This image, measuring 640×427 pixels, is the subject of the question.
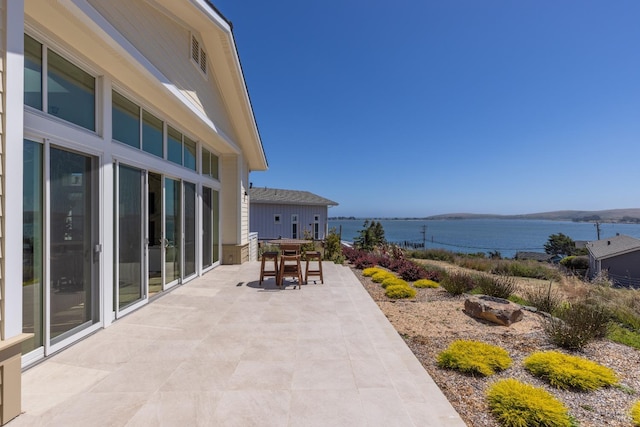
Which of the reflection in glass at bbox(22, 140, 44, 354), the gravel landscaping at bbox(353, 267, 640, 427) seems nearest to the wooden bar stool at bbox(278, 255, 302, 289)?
the gravel landscaping at bbox(353, 267, 640, 427)

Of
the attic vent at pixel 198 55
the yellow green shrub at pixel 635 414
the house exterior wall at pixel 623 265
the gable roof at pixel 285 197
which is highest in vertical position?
the attic vent at pixel 198 55

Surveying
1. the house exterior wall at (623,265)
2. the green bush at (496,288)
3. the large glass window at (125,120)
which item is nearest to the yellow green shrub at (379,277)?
the green bush at (496,288)

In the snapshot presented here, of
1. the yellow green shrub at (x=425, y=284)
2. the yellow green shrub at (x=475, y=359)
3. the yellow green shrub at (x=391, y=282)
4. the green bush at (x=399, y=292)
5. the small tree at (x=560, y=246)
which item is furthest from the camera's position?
the small tree at (x=560, y=246)

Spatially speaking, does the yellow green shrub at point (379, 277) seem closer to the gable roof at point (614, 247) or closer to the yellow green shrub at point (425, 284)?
the yellow green shrub at point (425, 284)

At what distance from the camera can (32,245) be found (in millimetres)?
2988

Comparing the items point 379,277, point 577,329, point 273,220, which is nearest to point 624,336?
point 577,329

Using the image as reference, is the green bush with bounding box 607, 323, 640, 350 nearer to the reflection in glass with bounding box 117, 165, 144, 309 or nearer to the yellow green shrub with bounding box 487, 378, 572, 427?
the yellow green shrub with bounding box 487, 378, 572, 427

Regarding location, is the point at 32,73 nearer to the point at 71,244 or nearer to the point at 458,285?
the point at 71,244

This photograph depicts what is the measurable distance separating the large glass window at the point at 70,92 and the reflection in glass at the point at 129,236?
89 cm

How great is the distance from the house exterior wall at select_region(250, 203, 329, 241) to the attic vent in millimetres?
13722

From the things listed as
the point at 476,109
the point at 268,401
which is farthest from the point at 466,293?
the point at 476,109

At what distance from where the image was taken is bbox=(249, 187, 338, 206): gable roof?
20.2m

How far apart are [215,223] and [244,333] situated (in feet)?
18.1

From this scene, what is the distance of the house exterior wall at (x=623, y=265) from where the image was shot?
→ 14.6 metres
